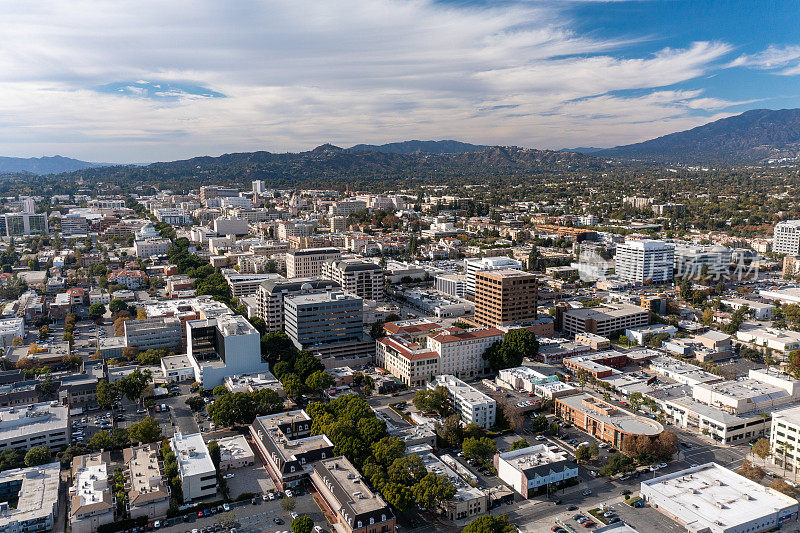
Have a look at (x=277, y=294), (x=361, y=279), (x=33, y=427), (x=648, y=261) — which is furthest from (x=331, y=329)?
(x=648, y=261)

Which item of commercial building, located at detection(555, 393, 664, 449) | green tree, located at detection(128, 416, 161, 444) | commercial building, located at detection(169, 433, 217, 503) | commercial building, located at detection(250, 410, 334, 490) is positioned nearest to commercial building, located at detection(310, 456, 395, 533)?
commercial building, located at detection(250, 410, 334, 490)

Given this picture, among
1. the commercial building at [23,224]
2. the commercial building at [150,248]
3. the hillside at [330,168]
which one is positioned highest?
the hillside at [330,168]

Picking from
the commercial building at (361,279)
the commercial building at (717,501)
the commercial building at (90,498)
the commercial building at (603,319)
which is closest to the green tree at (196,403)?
the commercial building at (90,498)

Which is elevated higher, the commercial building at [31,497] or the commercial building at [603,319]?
the commercial building at [603,319]

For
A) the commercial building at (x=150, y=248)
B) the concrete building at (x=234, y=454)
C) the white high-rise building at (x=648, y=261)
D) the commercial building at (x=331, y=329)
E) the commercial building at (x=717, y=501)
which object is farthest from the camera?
the commercial building at (x=150, y=248)

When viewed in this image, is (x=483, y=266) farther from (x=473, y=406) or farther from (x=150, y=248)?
(x=150, y=248)

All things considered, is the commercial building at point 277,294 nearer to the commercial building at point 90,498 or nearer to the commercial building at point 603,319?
the commercial building at point 603,319

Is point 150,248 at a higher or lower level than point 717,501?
higher
